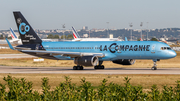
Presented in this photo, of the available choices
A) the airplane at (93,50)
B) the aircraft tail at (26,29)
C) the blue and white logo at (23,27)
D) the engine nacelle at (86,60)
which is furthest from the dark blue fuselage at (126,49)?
the blue and white logo at (23,27)

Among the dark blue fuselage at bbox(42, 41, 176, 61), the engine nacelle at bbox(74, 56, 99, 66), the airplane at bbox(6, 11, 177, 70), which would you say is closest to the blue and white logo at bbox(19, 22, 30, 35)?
the airplane at bbox(6, 11, 177, 70)

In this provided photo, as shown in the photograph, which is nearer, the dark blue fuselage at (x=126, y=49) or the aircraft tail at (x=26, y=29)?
the dark blue fuselage at (x=126, y=49)

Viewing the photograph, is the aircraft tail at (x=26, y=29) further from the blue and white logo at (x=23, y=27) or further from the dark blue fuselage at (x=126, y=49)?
the dark blue fuselage at (x=126, y=49)

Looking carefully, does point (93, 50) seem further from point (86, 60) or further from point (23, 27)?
point (23, 27)

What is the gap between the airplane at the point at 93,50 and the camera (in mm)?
44656

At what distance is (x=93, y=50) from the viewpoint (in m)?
48.2

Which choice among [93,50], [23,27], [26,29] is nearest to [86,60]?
[93,50]

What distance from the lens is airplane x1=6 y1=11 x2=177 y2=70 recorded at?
44656 mm

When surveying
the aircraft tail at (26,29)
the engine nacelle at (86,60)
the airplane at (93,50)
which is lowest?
the engine nacelle at (86,60)

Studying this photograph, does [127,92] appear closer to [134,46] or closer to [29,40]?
[134,46]

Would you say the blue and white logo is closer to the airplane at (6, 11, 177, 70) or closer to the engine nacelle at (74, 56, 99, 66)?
the airplane at (6, 11, 177, 70)

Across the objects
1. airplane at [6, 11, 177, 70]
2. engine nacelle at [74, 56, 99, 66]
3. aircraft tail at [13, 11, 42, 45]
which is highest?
aircraft tail at [13, 11, 42, 45]

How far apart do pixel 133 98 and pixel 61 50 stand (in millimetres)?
34917

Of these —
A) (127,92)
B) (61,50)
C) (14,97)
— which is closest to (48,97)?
(14,97)
